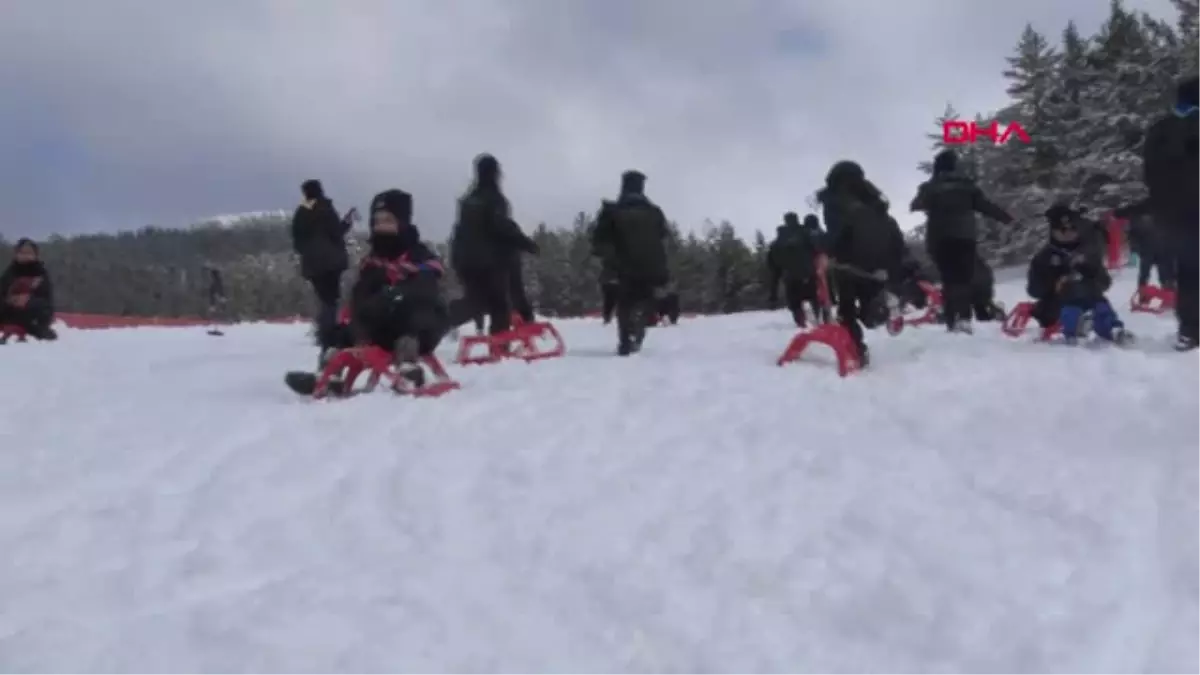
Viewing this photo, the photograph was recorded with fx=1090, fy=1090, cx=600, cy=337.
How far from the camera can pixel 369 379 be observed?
771 centimetres

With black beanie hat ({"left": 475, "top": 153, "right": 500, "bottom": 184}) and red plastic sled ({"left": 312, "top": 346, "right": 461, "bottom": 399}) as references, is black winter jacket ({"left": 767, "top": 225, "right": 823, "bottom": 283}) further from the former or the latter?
red plastic sled ({"left": 312, "top": 346, "right": 461, "bottom": 399})

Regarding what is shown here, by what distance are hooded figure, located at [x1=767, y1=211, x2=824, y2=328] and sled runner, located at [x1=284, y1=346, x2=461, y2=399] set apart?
7.47 meters

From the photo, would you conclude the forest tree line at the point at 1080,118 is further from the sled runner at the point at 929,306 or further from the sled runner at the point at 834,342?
the sled runner at the point at 834,342

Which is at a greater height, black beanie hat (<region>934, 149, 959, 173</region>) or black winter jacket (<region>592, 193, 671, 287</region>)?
black beanie hat (<region>934, 149, 959, 173</region>)

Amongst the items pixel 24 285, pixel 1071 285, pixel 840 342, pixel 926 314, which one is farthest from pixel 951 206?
pixel 24 285

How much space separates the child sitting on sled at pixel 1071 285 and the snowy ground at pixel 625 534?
7.76ft

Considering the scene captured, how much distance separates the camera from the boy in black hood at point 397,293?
7.53 metres

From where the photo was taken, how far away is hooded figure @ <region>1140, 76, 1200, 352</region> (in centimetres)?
789

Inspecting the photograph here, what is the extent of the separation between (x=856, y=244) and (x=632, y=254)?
274cm

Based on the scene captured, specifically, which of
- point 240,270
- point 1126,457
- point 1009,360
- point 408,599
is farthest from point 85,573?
point 240,270

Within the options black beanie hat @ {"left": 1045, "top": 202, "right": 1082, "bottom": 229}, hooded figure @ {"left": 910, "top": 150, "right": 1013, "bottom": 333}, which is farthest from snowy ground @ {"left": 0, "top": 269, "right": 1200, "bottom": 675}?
hooded figure @ {"left": 910, "top": 150, "right": 1013, "bottom": 333}

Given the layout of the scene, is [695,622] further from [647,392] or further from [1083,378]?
[1083,378]

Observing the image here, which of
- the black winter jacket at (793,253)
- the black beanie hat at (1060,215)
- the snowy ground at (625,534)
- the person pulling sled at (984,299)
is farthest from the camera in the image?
the black winter jacket at (793,253)

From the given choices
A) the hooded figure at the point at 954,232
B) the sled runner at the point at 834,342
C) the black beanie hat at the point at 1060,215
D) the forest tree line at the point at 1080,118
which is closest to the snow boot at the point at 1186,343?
the black beanie hat at the point at 1060,215
